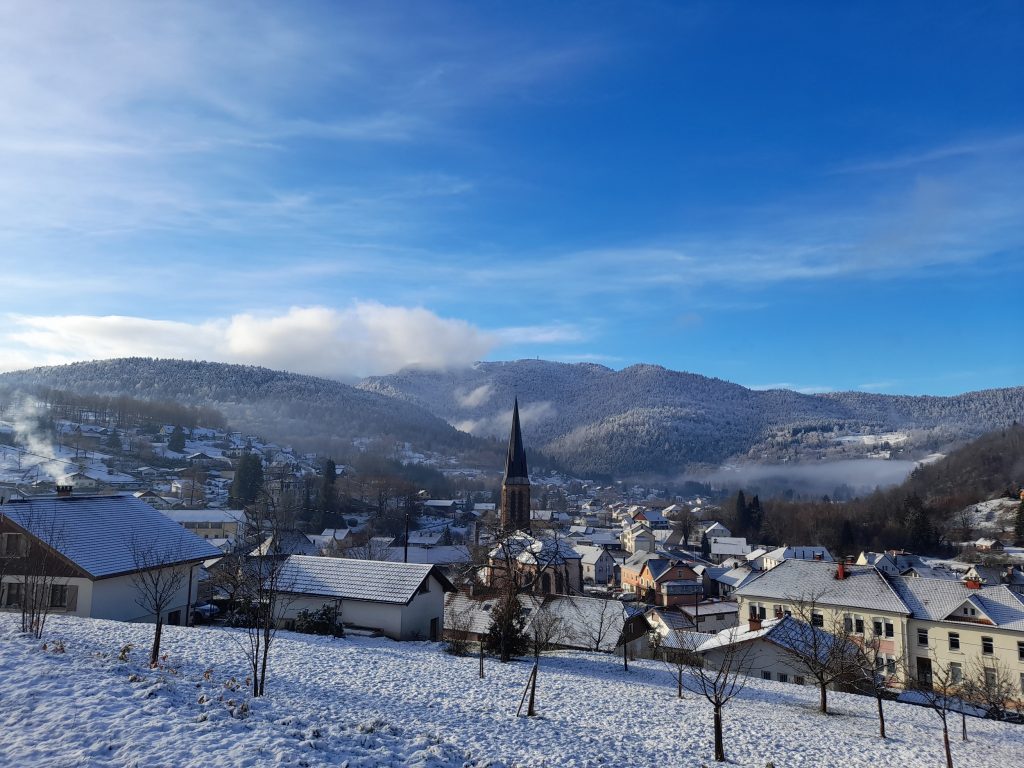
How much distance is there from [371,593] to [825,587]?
91.7 feet

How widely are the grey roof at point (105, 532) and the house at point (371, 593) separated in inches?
191

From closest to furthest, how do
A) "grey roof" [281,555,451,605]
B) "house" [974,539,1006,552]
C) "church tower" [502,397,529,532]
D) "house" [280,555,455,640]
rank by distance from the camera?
"house" [280,555,455,640]
"grey roof" [281,555,451,605]
"church tower" [502,397,529,532]
"house" [974,539,1006,552]

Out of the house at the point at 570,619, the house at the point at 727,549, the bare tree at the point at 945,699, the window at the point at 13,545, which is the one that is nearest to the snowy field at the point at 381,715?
the bare tree at the point at 945,699

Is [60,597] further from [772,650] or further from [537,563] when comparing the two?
[772,650]

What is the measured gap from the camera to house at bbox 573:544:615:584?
82125 millimetres

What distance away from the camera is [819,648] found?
27.5m

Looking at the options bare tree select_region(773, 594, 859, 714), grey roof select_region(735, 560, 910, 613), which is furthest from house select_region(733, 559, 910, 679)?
bare tree select_region(773, 594, 859, 714)

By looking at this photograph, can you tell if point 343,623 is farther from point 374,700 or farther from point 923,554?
point 923,554

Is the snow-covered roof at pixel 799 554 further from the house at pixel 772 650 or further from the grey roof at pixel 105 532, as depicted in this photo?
the grey roof at pixel 105 532

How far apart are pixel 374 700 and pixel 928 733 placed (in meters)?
15.9

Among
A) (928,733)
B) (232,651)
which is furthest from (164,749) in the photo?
(928,733)

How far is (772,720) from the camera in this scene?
1736 cm

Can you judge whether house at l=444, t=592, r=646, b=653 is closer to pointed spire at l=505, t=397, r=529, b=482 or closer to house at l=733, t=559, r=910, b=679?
house at l=733, t=559, r=910, b=679

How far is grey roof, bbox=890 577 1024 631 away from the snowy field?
1462 centimetres
